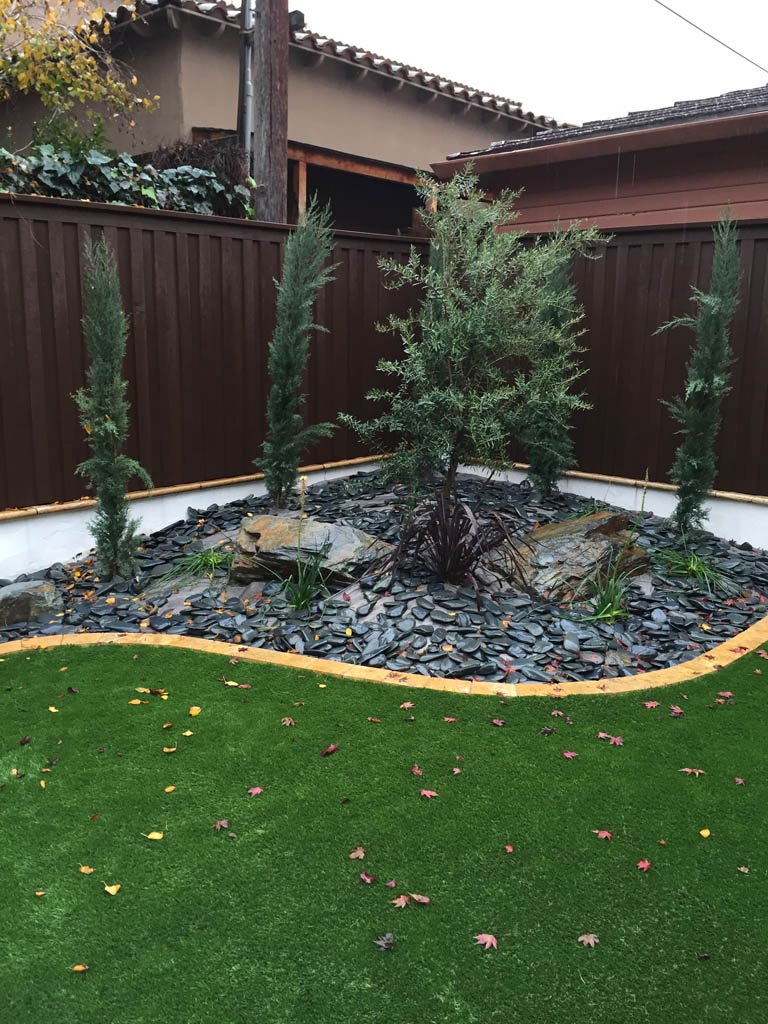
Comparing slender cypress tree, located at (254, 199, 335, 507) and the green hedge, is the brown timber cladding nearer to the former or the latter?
slender cypress tree, located at (254, 199, 335, 507)

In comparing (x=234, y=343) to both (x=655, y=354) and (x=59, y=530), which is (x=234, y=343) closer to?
(x=59, y=530)

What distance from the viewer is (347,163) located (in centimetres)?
1015

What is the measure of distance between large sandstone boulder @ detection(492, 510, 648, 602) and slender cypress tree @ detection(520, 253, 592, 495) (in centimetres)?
86

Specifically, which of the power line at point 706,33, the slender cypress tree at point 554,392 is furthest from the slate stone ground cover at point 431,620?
the power line at point 706,33

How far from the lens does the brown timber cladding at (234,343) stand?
5.00 m

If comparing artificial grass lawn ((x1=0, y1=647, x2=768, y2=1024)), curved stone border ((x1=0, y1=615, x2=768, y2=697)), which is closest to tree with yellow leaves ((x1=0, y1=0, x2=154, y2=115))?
curved stone border ((x1=0, y1=615, x2=768, y2=697))

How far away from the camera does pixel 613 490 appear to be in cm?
650

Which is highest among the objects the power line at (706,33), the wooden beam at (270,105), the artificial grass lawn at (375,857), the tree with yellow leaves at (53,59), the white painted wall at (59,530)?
the power line at (706,33)

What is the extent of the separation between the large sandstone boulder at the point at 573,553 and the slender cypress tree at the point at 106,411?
7.67 ft

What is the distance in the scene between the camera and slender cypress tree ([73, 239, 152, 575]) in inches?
184

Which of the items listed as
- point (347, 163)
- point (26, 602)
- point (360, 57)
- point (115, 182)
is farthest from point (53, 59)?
point (26, 602)

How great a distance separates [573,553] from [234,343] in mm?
2948

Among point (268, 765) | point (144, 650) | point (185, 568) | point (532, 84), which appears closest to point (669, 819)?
point (268, 765)

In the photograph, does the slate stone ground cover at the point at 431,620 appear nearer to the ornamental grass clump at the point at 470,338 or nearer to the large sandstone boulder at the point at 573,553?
the large sandstone boulder at the point at 573,553
